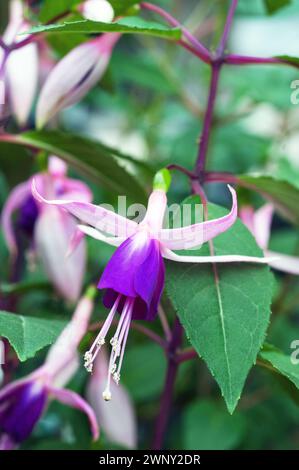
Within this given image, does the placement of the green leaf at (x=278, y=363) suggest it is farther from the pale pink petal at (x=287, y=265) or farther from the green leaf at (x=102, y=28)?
the green leaf at (x=102, y=28)

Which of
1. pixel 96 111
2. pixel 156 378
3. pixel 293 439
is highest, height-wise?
pixel 96 111

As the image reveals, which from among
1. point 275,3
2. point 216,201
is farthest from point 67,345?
point 216,201

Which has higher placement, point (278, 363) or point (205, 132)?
point (205, 132)

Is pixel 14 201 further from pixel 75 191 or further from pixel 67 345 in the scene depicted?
pixel 67 345

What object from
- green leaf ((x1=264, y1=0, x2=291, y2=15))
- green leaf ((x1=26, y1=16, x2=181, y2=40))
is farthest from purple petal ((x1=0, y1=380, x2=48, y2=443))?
green leaf ((x1=264, y1=0, x2=291, y2=15))

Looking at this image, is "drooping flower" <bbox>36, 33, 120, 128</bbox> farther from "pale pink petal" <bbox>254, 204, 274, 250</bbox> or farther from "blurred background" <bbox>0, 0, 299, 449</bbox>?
"pale pink petal" <bbox>254, 204, 274, 250</bbox>
